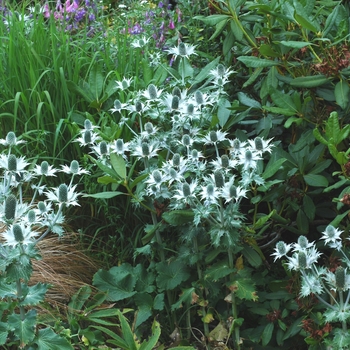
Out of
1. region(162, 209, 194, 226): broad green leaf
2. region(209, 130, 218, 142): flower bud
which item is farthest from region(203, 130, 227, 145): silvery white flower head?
region(162, 209, 194, 226): broad green leaf

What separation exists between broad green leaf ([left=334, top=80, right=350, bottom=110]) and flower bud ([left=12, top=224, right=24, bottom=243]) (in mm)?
1349

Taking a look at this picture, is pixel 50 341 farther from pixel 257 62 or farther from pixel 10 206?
pixel 257 62

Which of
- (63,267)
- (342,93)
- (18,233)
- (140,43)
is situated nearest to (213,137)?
(342,93)

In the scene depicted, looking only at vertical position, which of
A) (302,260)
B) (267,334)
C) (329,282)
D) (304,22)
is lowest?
(267,334)

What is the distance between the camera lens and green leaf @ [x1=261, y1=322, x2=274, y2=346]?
2650mm

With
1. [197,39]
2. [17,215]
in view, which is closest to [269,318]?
[17,215]

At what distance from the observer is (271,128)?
10.0 ft

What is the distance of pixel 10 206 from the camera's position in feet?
7.21

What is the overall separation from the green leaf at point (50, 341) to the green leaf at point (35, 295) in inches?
5.8

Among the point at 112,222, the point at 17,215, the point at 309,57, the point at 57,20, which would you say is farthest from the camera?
the point at 57,20

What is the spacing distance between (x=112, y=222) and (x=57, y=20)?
2.02m

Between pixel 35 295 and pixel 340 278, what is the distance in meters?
1.09

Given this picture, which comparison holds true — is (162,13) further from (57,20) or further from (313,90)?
(313,90)

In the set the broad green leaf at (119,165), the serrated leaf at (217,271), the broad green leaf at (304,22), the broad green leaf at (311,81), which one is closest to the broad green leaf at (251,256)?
the serrated leaf at (217,271)
